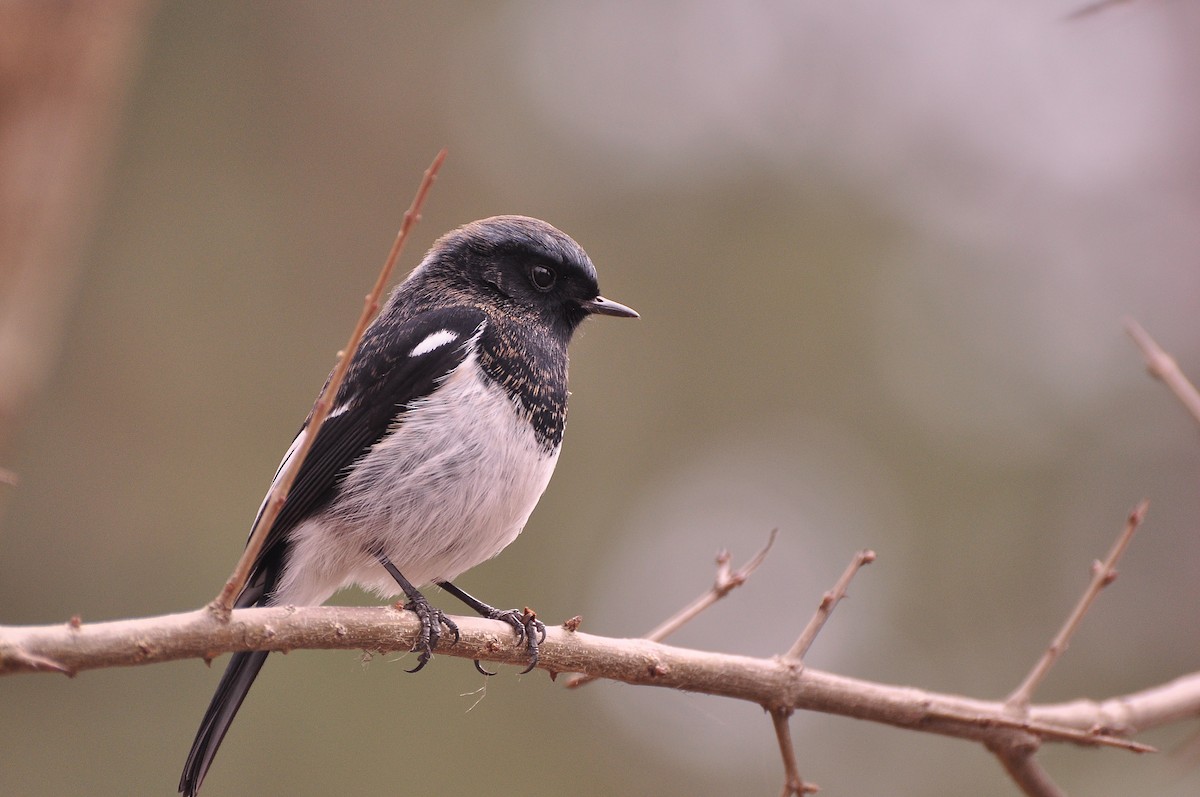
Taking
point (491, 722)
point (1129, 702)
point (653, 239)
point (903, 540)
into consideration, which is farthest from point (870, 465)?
point (1129, 702)

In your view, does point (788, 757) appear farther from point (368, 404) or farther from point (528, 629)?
point (368, 404)

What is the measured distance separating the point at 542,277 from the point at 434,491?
101 centimetres

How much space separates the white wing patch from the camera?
3.54 metres

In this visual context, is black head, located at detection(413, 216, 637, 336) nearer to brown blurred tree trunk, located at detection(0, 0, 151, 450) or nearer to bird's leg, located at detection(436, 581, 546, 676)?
bird's leg, located at detection(436, 581, 546, 676)

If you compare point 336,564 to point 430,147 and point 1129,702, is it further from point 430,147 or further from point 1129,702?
point 430,147

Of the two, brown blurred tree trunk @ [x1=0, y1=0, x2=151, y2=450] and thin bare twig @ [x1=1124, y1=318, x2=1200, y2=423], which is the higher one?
thin bare twig @ [x1=1124, y1=318, x2=1200, y2=423]

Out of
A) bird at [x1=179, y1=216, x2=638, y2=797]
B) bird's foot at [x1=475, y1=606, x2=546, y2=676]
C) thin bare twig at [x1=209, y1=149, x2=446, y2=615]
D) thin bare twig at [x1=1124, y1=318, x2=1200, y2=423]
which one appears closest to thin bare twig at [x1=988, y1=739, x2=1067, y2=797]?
thin bare twig at [x1=1124, y1=318, x2=1200, y2=423]

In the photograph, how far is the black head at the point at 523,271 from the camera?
394cm

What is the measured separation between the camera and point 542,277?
3.99 metres

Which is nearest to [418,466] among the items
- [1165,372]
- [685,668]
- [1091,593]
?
[685,668]

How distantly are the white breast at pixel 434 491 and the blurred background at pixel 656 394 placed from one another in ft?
12.3

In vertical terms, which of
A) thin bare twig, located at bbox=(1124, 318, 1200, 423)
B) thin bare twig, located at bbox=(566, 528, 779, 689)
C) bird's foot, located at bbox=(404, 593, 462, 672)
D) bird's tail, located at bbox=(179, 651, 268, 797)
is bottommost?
bird's tail, located at bbox=(179, 651, 268, 797)

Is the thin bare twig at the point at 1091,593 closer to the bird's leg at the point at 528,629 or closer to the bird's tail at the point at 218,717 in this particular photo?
the bird's leg at the point at 528,629

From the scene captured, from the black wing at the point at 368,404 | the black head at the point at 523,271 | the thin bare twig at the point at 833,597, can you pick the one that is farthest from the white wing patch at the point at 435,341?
the thin bare twig at the point at 833,597
